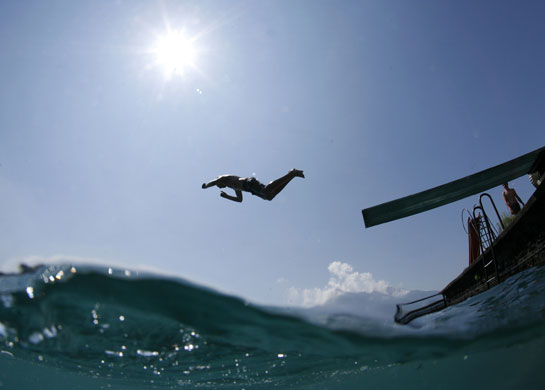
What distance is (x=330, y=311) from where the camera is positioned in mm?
9641

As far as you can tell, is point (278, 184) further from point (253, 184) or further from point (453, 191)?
point (453, 191)

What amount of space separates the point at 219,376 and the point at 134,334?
8.99 m

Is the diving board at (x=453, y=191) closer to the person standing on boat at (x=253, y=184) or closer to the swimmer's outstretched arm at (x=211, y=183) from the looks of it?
the person standing on boat at (x=253, y=184)

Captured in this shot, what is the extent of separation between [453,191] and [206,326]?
347 inches

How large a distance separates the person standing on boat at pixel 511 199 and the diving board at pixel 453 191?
10.8 ft

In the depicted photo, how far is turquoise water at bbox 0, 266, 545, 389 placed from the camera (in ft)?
26.8

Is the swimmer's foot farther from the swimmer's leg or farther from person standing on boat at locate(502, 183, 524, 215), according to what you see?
person standing on boat at locate(502, 183, 524, 215)

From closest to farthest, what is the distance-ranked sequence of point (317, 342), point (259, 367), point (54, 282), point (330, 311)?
1. point (54, 282)
2. point (330, 311)
3. point (317, 342)
4. point (259, 367)

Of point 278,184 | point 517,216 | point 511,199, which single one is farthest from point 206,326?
point 511,199

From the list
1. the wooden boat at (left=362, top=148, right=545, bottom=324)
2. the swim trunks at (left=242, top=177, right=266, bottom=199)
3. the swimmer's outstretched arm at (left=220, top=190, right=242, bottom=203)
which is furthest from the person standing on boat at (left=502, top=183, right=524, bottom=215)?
the swimmer's outstretched arm at (left=220, top=190, right=242, bottom=203)

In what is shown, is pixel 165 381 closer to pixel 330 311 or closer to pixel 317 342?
pixel 317 342

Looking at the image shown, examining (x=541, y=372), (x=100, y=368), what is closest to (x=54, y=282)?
(x=100, y=368)

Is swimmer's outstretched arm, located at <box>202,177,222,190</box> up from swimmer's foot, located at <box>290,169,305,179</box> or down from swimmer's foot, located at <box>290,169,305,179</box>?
up

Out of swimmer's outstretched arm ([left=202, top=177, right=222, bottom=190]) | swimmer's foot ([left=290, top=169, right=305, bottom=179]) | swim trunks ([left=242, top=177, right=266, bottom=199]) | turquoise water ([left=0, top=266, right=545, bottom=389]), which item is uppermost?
swimmer's outstretched arm ([left=202, top=177, right=222, bottom=190])
